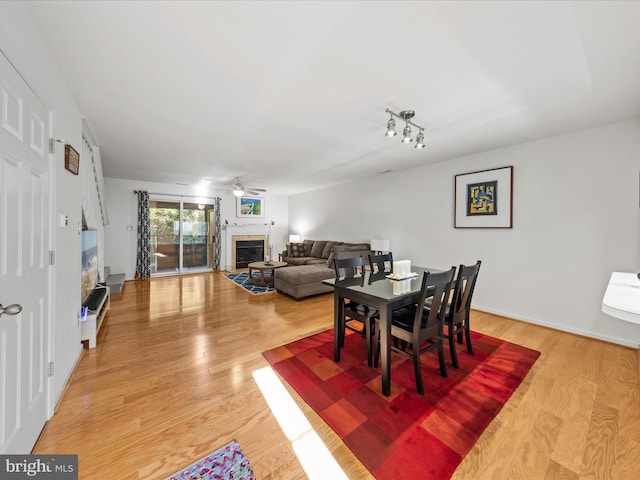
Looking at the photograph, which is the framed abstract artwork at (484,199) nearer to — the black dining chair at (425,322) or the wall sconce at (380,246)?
the wall sconce at (380,246)

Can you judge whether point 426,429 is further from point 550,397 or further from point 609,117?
point 609,117

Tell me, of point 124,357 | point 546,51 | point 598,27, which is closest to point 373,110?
point 546,51

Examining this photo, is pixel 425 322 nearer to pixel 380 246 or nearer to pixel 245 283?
pixel 380 246

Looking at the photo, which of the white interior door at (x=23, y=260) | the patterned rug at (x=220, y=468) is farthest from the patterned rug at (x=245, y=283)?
the patterned rug at (x=220, y=468)

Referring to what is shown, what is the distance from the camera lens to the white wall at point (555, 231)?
274 centimetres

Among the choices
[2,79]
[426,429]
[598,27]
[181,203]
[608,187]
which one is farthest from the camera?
[181,203]

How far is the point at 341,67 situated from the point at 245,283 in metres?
4.95

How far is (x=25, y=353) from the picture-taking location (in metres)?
1.35

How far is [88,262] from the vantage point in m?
3.18

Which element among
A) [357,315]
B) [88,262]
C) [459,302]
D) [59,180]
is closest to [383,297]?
[357,315]

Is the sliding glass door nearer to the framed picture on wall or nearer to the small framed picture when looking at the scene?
the framed picture on wall

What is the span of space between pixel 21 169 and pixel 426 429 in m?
2.83

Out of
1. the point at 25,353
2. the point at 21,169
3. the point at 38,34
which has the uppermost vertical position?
the point at 38,34

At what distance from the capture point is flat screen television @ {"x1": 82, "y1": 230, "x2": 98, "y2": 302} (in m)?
2.92
